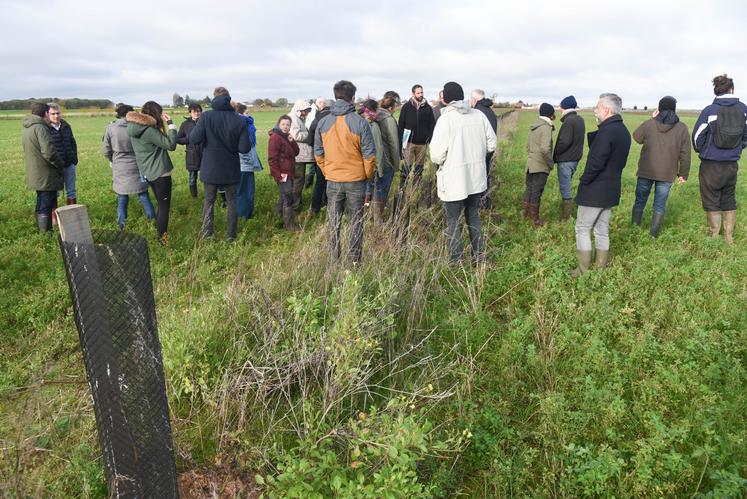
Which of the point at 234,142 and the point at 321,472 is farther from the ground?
the point at 234,142

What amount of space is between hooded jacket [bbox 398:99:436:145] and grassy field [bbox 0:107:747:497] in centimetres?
288

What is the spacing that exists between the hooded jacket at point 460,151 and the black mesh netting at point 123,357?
4036mm

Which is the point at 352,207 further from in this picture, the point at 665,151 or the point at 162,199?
the point at 665,151

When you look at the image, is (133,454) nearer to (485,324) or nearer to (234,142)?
(485,324)

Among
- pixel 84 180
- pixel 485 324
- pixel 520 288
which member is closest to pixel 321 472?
pixel 485 324

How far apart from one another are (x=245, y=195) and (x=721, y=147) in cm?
705

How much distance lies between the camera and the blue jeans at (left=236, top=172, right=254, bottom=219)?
7.76 metres

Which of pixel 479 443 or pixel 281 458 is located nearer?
pixel 281 458

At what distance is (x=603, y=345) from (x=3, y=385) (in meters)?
4.78

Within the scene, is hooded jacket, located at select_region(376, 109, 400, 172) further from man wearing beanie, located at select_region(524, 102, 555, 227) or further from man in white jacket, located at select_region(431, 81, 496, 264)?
man wearing beanie, located at select_region(524, 102, 555, 227)

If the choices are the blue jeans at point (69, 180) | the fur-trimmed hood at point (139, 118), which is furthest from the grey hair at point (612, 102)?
the blue jeans at point (69, 180)

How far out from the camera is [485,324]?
426 centimetres

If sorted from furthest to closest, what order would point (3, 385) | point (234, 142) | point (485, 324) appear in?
point (234, 142) → point (485, 324) → point (3, 385)

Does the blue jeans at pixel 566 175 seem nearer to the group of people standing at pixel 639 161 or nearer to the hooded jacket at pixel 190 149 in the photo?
the group of people standing at pixel 639 161
